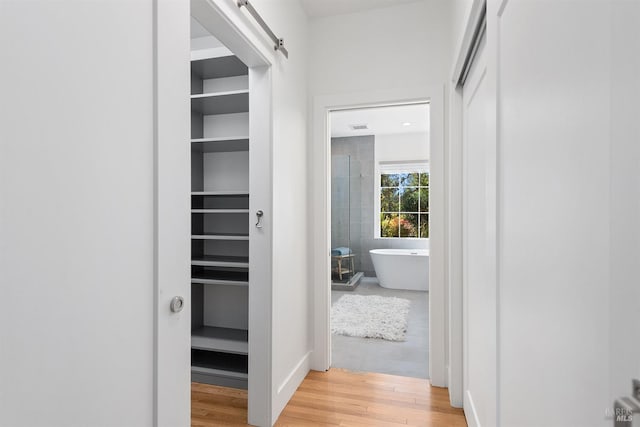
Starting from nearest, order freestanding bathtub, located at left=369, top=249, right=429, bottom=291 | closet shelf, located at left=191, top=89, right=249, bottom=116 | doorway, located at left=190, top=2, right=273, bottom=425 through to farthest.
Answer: doorway, located at left=190, top=2, right=273, bottom=425, closet shelf, located at left=191, top=89, right=249, bottom=116, freestanding bathtub, located at left=369, top=249, right=429, bottom=291

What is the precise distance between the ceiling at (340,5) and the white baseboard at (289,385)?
105 inches

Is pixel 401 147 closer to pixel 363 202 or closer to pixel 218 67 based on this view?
pixel 363 202

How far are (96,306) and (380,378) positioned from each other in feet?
6.94

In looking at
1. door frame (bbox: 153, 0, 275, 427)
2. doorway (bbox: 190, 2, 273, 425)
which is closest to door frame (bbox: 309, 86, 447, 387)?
doorway (bbox: 190, 2, 273, 425)

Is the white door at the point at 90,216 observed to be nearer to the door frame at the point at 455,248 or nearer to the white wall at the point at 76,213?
the white wall at the point at 76,213

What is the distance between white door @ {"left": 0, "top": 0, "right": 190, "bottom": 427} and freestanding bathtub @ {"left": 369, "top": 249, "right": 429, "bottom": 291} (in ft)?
14.5

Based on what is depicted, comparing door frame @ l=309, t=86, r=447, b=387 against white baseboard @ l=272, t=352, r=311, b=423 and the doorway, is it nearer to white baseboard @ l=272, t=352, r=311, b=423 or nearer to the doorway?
white baseboard @ l=272, t=352, r=311, b=423

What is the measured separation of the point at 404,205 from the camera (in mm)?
5926

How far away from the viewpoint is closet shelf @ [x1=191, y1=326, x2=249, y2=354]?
2236 mm

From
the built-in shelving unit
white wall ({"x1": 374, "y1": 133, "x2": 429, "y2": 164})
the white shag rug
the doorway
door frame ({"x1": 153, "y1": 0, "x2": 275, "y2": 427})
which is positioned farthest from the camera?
white wall ({"x1": 374, "y1": 133, "x2": 429, "y2": 164})

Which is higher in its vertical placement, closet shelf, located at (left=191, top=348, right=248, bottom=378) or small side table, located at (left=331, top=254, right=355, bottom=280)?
small side table, located at (left=331, top=254, right=355, bottom=280)

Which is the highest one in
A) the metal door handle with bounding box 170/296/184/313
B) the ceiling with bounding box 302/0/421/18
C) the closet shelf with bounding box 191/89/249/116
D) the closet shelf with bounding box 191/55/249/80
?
the ceiling with bounding box 302/0/421/18

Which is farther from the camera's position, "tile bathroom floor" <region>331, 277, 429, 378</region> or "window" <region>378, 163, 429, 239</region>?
"window" <region>378, 163, 429, 239</region>

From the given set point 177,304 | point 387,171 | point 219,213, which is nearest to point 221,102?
point 219,213
